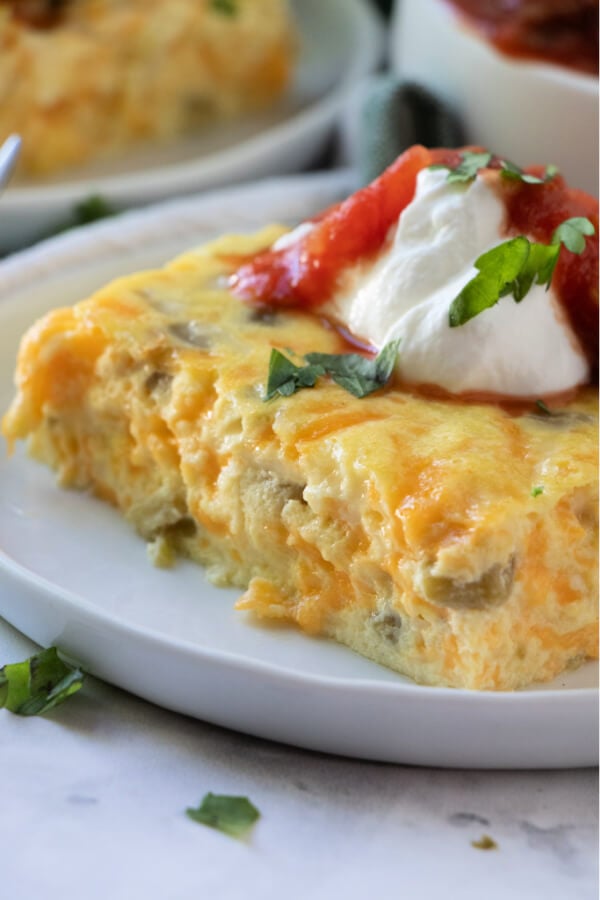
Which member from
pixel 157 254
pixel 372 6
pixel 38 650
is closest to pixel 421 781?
pixel 38 650

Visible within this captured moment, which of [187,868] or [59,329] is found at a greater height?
[59,329]

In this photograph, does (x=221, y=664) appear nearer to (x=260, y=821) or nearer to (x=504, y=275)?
(x=260, y=821)

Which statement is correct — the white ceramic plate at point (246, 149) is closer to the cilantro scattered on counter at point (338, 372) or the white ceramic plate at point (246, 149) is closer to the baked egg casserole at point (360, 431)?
the baked egg casserole at point (360, 431)

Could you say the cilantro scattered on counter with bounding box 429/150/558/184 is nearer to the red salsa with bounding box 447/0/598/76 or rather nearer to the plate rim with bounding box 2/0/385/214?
the red salsa with bounding box 447/0/598/76

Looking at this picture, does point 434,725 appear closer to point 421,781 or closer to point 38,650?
point 421,781

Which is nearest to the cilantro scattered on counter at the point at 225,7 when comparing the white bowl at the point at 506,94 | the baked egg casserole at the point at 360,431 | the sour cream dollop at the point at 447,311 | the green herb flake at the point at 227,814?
the white bowl at the point at 506,94

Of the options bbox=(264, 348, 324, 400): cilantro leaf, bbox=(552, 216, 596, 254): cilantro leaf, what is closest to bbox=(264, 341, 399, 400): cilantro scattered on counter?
bbox=(264, 348, 324, 400): cilantro leaf

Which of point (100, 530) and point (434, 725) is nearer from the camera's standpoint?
point (434, 725)
